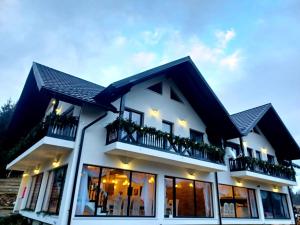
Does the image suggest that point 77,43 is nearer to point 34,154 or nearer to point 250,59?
point 34,154

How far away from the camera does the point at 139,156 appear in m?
10.5

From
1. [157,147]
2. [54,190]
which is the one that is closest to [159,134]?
[157,147]

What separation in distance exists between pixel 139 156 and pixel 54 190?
4.11 meters

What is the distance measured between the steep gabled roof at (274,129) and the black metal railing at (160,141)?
629 centimetres

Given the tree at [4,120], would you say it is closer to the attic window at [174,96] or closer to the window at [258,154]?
the attic window at [174,96]

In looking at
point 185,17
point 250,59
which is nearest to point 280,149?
point 250,59

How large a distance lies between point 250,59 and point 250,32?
21.0 ft

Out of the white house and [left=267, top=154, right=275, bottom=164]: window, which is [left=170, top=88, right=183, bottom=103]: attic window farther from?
[left=267, top=154, right=275, bottom=164]: window

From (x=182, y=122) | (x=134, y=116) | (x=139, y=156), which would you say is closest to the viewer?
(x=139, y=156)

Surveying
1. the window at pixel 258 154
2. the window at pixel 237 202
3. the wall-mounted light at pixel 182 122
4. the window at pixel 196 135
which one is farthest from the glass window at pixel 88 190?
the window at pixel 258 154

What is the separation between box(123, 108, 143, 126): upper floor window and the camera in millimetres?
11861

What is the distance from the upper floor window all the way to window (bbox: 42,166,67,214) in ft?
12.9

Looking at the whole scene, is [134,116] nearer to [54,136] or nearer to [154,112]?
[154,112]

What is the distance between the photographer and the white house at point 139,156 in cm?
953
